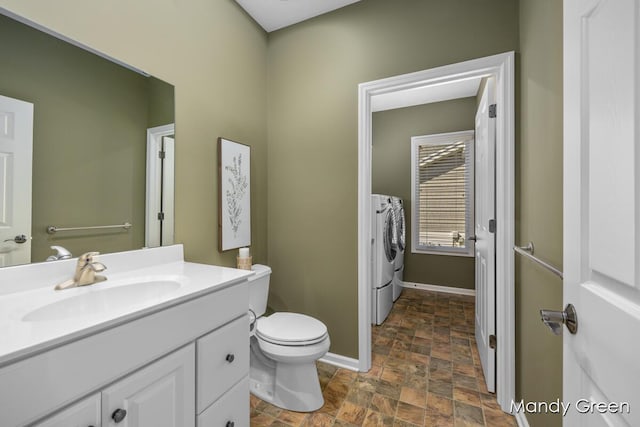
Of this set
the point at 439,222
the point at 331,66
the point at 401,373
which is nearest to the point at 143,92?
the point at 331,66

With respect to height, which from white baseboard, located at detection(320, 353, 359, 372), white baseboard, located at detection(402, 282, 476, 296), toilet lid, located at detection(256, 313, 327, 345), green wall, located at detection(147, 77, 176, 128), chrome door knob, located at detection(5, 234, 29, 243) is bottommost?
white baseboard, located at detection(320, 353, 359, 372)

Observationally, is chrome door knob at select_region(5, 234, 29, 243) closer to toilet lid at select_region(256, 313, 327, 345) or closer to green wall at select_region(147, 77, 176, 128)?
green wall at select_region(147, 77, 176, 128)

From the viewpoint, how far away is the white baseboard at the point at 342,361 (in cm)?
202

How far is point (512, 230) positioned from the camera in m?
1.57

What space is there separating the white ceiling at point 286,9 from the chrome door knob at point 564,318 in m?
2.22

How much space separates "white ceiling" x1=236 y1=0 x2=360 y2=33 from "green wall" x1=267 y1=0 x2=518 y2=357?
0.06 m

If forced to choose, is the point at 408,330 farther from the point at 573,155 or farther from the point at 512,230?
the point at 573,155

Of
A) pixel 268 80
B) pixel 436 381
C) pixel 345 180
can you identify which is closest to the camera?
pixel 436 381

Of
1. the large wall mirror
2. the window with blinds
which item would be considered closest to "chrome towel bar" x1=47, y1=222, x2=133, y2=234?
the large wall mirror

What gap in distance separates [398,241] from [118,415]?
3.12 m

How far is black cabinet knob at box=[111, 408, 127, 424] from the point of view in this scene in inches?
30.1

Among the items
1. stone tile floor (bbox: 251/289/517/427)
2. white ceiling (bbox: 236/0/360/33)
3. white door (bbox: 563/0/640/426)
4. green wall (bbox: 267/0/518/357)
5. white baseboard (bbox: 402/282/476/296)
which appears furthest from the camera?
white baseboard (bbox: 402/282/476/296)

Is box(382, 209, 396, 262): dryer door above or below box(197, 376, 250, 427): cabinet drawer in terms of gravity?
above

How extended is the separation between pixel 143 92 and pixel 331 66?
128 cm
